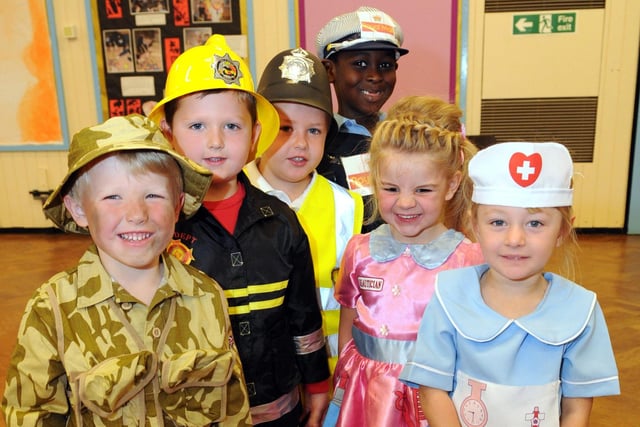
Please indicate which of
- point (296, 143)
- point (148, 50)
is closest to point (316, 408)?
point (296, 143)

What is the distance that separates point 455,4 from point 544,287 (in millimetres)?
4346

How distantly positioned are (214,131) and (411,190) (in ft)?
1.96

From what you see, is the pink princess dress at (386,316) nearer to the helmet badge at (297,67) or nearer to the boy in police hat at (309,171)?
the boy in police hat at (309,171)

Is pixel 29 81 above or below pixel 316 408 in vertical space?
above

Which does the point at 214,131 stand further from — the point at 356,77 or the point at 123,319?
the point at 356,77

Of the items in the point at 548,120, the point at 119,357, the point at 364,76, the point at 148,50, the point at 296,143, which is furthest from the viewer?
the point at 148,50

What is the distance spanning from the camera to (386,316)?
1574mm

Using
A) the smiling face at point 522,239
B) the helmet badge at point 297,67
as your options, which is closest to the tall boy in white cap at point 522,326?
the smiling face at point 522,239

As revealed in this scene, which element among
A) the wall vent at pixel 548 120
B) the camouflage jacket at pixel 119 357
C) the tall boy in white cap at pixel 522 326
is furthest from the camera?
the wall vent at pixel 548 120

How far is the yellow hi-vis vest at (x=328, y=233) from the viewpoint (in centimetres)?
196

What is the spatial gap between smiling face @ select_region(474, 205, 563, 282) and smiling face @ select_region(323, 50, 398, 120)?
3.84 ft

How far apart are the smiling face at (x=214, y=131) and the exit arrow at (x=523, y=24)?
4.26 m

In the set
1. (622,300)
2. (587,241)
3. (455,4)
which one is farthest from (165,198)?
(587,241)

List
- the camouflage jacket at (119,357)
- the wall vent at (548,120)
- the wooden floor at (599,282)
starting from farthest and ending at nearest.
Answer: the wall vent at (548,120) → the wooden floor at (599,282) → the camouflage jacket at (119,357)
